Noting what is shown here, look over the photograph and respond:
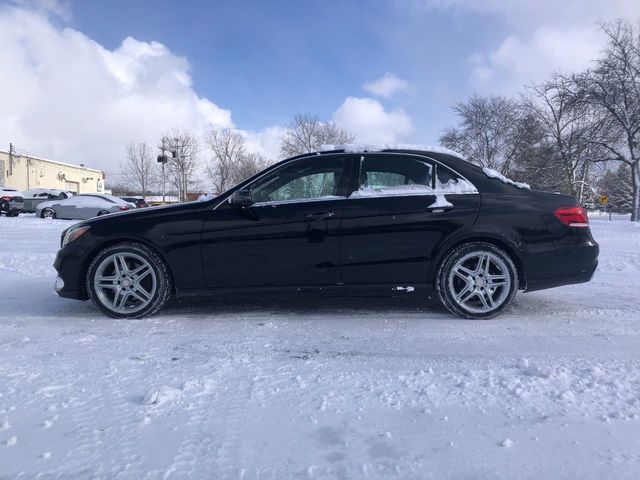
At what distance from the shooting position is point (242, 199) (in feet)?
12.8

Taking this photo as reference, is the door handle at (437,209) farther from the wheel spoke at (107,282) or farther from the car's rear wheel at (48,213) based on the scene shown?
the car's rear wheel at (48,213)

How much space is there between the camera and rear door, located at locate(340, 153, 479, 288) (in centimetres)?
388

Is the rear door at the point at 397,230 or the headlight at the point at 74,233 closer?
the rear door at the point at 397,230

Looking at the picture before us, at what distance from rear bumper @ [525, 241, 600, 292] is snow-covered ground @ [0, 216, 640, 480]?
32 centimetres

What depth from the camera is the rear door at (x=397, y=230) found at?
3.88 metres

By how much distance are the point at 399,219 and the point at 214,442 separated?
2418mm

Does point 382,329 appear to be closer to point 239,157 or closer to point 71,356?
point 71,356

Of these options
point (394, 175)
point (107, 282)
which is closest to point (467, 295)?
point (394, 175)

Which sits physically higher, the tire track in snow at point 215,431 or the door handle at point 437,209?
the door handle at point 437,209

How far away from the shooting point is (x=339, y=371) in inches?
109

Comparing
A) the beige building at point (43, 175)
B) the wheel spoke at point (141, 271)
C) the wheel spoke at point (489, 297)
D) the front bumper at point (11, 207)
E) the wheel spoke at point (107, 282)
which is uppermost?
the beige building at point (43, 175)

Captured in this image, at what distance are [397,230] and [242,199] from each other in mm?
1337

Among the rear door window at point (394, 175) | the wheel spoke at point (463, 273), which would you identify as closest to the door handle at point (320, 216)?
the rear door window at point (394, 175)

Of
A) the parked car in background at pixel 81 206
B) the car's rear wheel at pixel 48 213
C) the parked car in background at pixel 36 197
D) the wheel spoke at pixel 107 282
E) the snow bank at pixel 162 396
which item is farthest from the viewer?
the parked car in background at pixel 36 197
